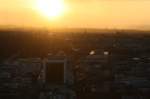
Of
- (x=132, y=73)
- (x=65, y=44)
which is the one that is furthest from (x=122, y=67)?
(x=65, y=44)

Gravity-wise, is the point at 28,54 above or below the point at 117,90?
above

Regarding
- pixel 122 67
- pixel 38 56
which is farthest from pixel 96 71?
pixel 38 56

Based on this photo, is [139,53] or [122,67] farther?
[139,53]

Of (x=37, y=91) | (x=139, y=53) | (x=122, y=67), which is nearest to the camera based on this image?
(x=37, y=91)

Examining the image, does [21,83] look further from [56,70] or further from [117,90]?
[117,90]

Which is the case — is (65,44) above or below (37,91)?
above

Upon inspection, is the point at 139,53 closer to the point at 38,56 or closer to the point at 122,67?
the point at 122,67

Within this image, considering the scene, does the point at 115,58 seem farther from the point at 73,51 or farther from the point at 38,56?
the point at 38,56

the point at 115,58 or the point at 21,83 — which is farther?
the point at 115,58

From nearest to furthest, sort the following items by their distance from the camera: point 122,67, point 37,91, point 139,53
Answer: point 37,91 < point 122,67 < point 139,53
